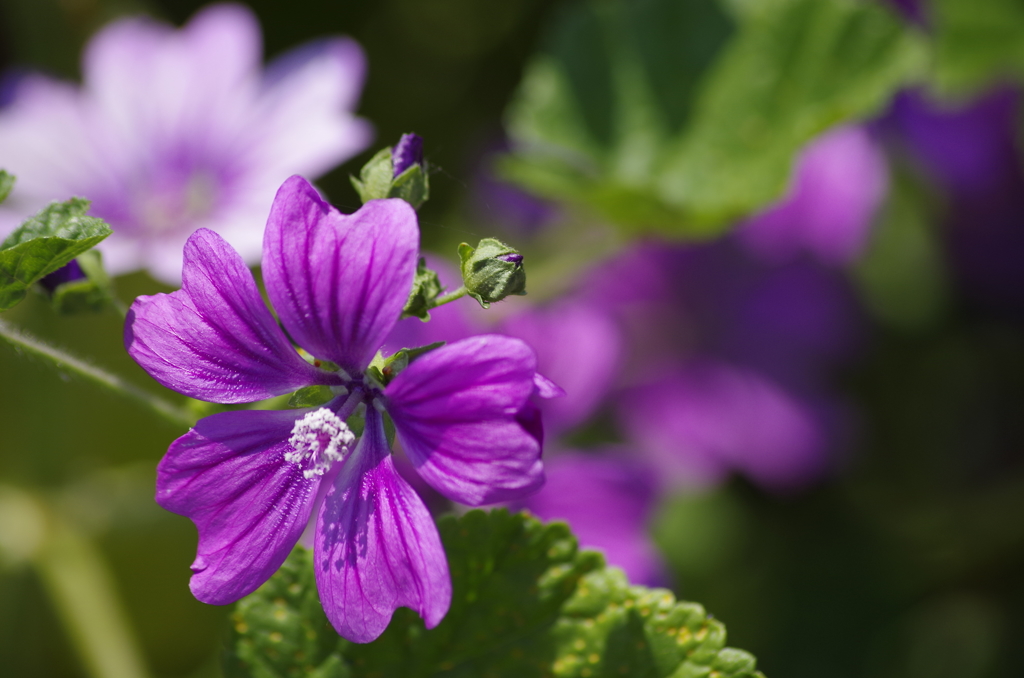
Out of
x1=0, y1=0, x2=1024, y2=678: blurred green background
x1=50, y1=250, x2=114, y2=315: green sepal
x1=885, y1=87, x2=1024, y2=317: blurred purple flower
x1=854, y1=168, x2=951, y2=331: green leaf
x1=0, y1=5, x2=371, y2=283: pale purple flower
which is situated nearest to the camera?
x1=50, y1=250, x2=114, y2=315: green sepal

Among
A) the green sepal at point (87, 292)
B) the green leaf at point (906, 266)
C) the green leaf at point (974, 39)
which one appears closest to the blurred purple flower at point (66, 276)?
the green sepal at point (87, 292)

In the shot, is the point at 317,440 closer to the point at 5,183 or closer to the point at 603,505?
the point at 5,183

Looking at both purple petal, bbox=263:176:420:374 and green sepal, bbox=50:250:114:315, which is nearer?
purple petal, bbox=263:176:420:374

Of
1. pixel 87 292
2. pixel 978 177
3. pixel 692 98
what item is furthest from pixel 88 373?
pixel 978 177

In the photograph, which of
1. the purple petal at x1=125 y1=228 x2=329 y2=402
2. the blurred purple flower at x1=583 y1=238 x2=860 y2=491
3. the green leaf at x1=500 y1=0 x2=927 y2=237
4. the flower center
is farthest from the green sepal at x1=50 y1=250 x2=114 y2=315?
the blurred purple flower at x1=583 y1=238 x2=860 y2=491

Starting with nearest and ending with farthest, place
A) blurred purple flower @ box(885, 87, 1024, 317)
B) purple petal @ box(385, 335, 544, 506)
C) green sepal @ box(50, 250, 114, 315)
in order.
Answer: purple petal @ box(385, 335, 544, 506) → green sepal @ box(50, 250, 114, 315) → blurred purple flower @ box(885, 87, 1024, 317)

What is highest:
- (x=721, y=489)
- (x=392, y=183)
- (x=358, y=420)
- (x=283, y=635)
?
(x=721, y=489)

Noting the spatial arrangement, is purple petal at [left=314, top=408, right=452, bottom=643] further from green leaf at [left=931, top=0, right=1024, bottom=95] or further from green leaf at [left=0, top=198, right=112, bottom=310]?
green leaf at [left=931, top=0, right=1024, bottom=95]
